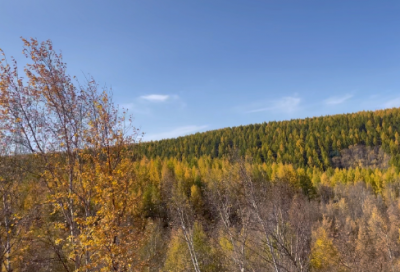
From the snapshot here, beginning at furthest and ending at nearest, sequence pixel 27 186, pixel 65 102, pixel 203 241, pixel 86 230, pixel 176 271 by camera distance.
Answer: pixel 203 241, pixel 176 271, pixel 27 186, pixel 65 102, pixel 86 230

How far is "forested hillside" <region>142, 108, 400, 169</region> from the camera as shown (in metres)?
105

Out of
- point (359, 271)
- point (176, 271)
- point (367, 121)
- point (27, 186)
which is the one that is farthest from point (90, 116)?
point (367, 121)

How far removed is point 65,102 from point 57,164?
1646 millimetres

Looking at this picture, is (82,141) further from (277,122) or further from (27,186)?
(277,122)

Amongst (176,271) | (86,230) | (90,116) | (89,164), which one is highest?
(90,116)

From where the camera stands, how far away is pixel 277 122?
494 ft

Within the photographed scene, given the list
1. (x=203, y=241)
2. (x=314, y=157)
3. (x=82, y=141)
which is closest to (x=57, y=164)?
(x=82, y=141)

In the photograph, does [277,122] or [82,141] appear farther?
[277,122]

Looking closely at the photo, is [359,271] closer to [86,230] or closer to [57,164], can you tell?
[86,230]

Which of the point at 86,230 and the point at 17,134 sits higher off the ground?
the point at 17,134

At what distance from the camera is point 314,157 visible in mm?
103250

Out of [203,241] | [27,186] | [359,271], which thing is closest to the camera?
[359,271]

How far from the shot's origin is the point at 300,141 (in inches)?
4552

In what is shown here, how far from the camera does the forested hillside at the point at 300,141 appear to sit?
10544 centimetres
